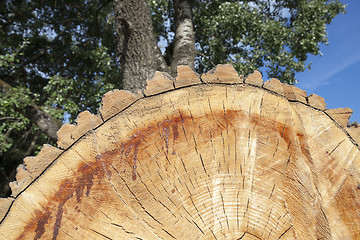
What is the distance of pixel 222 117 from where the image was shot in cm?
162

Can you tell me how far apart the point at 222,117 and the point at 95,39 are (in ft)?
24.0

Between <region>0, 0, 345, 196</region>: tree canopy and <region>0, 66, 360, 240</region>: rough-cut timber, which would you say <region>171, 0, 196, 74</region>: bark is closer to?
<region>0, 0, 345, 196</region>: tree canopy

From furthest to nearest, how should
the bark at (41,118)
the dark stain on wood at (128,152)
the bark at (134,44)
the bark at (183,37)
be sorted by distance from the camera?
the bark at (41,118), the bark at (183,37), the bark at (134,44), the dark stain on wood at (128,152)

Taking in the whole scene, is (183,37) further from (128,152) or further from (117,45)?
(128,152)

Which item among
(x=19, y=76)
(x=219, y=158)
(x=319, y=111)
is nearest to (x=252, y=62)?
(x=319, y=111)

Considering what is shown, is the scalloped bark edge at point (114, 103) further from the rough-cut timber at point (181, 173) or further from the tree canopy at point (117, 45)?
the tree canopy at point (117, 45)

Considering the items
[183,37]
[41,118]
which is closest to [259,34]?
[183,37]

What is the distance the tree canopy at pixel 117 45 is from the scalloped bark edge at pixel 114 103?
278 centimetres

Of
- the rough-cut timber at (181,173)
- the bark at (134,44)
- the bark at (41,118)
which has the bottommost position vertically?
the rough-cut timber at (181,173)

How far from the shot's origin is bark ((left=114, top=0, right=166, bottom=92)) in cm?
436

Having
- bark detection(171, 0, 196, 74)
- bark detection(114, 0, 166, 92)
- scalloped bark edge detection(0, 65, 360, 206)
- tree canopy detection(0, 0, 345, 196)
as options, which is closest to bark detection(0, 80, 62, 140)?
tree canopy detection(0, 0, 345, 196)

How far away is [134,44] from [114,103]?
9.97 ft

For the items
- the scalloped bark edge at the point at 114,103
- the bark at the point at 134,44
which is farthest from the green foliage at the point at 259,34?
the scalloped bark edge at the point at 114,103

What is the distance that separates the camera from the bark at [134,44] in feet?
14.3
